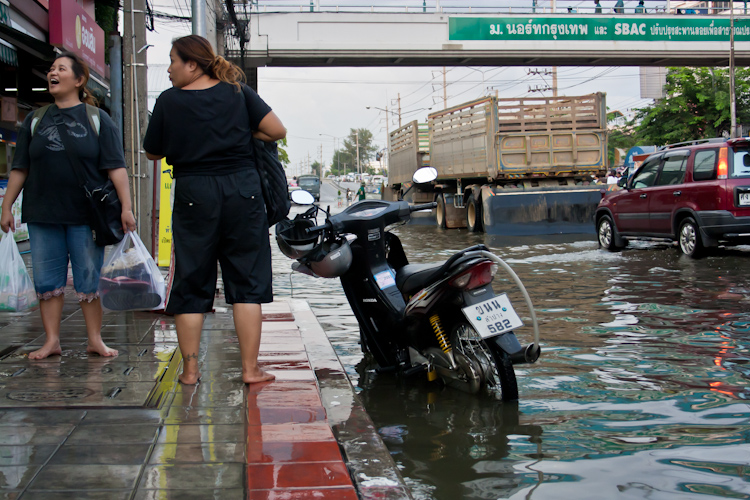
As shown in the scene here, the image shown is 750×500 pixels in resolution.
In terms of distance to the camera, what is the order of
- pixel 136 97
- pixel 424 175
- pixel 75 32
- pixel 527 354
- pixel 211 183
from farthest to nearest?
pixel 75 32
pixel 136 97
pixel 424 175
pixel 527 354
pixel 211 183

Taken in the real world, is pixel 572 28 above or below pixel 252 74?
above

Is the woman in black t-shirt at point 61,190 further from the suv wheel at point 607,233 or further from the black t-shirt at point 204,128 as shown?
the suv wheel at point 607,233

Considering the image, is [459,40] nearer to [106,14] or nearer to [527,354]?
[106,14]

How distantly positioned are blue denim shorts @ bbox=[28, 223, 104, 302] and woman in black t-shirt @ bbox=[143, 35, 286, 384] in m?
0.87

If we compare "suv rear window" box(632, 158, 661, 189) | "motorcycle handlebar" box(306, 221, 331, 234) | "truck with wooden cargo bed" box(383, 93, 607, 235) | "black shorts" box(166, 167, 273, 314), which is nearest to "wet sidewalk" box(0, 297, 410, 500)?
"black shorts" box(166, 167, 273, 314)

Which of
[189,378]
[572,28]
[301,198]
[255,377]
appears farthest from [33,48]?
[572,28]

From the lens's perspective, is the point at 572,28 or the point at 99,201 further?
the point at 572,28

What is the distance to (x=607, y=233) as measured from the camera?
44.0ft

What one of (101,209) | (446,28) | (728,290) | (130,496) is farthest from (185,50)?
(446,28)

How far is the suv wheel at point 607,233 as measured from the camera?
13.1 metres

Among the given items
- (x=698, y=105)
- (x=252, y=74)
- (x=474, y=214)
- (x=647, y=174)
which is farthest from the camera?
(x=698, y=105)

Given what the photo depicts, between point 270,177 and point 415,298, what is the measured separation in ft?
3.47

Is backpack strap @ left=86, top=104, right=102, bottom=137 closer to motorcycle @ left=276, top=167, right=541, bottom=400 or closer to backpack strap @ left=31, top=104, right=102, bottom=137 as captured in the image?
backpack strap @ left=31, top=104, right=102, bottom=137

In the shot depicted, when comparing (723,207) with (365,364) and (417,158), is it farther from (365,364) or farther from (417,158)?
(417,158)
